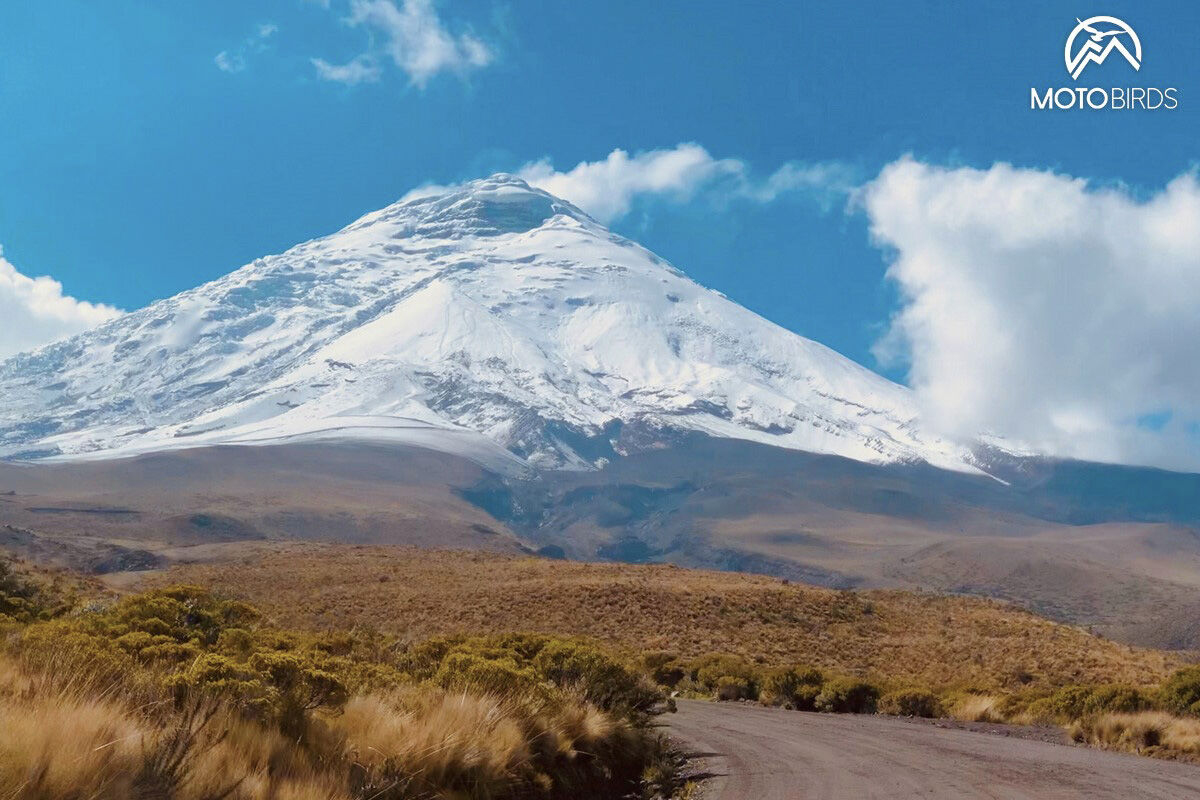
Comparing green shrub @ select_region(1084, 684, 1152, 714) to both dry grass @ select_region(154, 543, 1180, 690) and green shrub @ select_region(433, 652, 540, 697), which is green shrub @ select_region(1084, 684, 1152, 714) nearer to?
dry grass @ select_region(154, 543, 1180, 690)

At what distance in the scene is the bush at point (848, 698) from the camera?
79.6ft

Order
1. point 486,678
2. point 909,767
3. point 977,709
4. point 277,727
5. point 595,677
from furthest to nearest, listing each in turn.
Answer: point 977,709 < point 595,677 < point 909,767 < point 486,678 < point 277,727

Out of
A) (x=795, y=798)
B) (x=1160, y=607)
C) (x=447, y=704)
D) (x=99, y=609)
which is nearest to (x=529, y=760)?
(x=447, y=704)

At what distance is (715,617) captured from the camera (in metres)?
46.4

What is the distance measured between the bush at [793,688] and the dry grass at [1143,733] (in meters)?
8.28

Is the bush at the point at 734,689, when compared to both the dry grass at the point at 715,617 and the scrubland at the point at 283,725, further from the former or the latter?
the scrubland at the point at 283,725

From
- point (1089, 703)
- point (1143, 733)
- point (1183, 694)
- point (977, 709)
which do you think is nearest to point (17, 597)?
point (977, 709)

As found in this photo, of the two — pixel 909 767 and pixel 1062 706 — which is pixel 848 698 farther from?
pixel 909 767

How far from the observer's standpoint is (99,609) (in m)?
20.3

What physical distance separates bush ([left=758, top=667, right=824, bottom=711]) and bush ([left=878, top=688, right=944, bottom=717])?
2.32 metres

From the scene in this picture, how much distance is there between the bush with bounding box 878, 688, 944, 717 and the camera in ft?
76.0

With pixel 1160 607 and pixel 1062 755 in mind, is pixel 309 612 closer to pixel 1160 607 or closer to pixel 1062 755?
pixel 1062 755

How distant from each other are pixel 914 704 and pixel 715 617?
23.3 meters

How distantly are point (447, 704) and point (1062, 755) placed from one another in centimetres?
956
